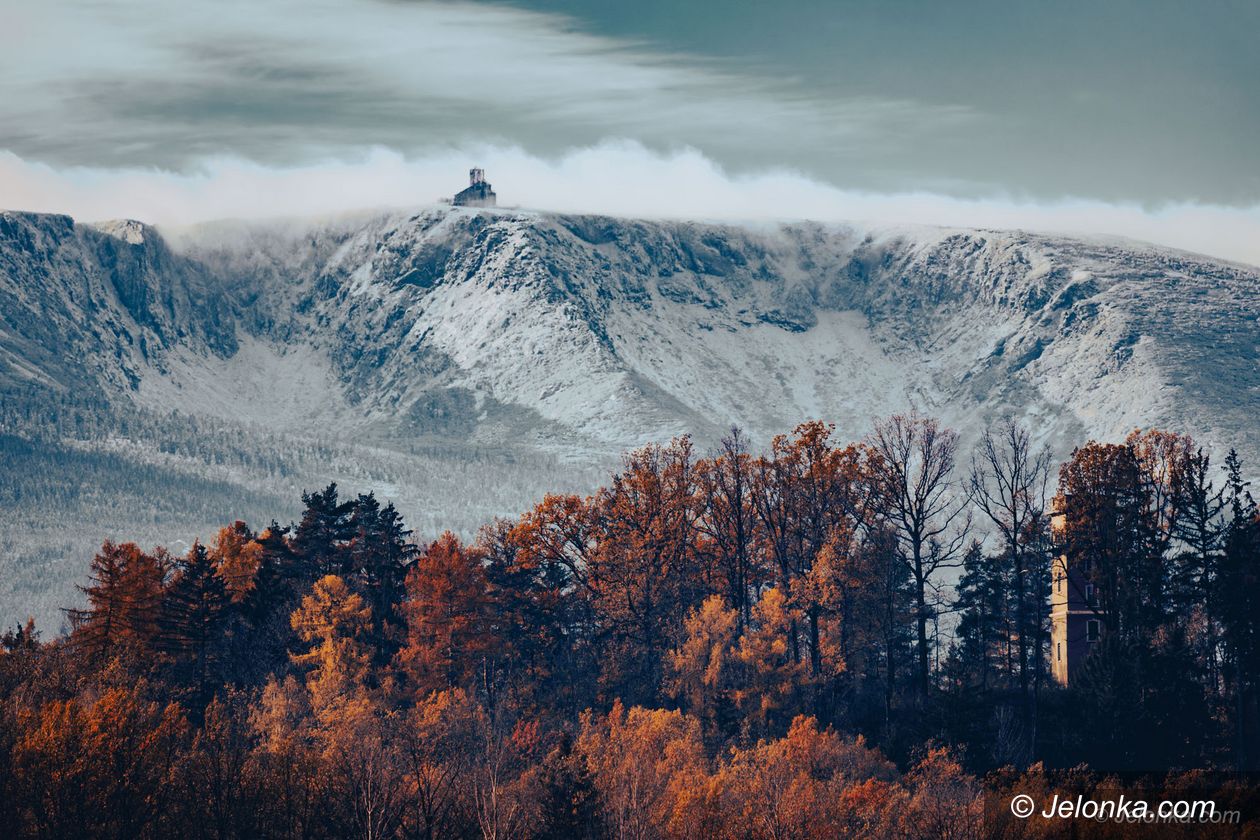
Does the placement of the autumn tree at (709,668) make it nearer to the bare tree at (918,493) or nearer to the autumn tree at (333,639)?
the bare tree at (918,493)

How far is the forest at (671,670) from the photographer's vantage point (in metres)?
85.8

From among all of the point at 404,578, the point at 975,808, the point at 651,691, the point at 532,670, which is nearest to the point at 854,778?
the point at 975,808

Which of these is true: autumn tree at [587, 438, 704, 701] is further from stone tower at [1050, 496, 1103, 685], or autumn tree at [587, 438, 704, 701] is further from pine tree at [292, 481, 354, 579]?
stone tower at [1050, 496, 1103, 685]

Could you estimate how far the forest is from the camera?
8581cm

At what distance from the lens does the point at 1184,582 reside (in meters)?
96.5

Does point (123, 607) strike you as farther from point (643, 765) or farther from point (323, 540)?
point (643, 765)

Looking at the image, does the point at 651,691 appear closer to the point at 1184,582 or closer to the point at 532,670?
the point at 532,670

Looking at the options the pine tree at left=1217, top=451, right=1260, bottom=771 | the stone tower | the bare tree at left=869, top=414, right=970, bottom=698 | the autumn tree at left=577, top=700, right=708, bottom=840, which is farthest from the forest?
the stone tower

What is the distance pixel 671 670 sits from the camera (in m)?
104

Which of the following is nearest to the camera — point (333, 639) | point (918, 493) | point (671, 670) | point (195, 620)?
point (918, 493)

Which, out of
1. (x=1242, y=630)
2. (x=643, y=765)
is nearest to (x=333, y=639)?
(x=643, y=765)

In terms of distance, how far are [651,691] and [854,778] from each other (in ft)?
54.9

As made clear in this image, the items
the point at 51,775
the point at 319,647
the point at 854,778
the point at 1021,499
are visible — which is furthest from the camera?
the point at 319,647

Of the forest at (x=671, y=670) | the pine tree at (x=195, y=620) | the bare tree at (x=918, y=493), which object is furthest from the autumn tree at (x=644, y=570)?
the pine tree at (x=195, y=620)
